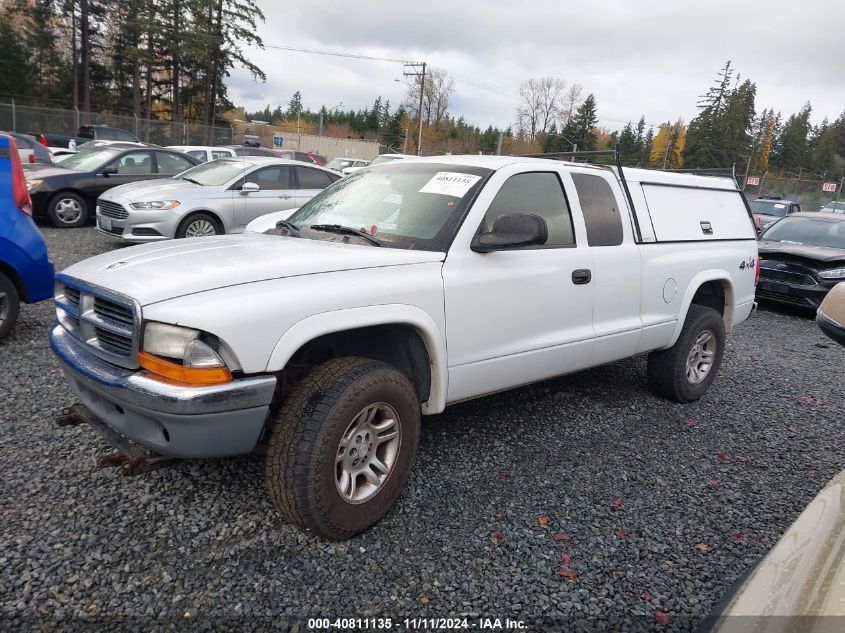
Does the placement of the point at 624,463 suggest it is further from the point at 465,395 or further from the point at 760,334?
the point at 760,334

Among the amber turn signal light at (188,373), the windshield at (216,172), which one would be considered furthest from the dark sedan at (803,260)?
the amber turn signal light at (188,373)

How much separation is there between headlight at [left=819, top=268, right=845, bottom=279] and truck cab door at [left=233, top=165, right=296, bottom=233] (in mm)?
8388

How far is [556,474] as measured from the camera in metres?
3.30

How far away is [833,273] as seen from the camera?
27.6 ft

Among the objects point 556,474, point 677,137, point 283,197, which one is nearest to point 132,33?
point 283,197

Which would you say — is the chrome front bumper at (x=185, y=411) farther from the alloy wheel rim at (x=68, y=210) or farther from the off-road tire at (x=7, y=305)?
the alloy wheel rim at (x=68, y=210)

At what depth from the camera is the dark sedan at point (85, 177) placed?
995 cm

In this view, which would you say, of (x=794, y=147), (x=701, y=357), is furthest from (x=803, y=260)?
(x=794, y=147)

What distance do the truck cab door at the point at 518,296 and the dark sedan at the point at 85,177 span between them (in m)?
9.58

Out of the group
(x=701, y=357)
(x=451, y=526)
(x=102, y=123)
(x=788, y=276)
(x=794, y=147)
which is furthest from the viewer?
(x=794, y=147)

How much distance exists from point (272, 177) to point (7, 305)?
5.54 meters

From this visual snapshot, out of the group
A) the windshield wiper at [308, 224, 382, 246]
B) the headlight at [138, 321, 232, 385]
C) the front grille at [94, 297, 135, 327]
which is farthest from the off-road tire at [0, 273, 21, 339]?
the headlight at [138, 321, 232, 385]

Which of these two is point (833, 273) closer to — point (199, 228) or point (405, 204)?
point (405, 204)

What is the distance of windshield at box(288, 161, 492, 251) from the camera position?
3014 millimetres
